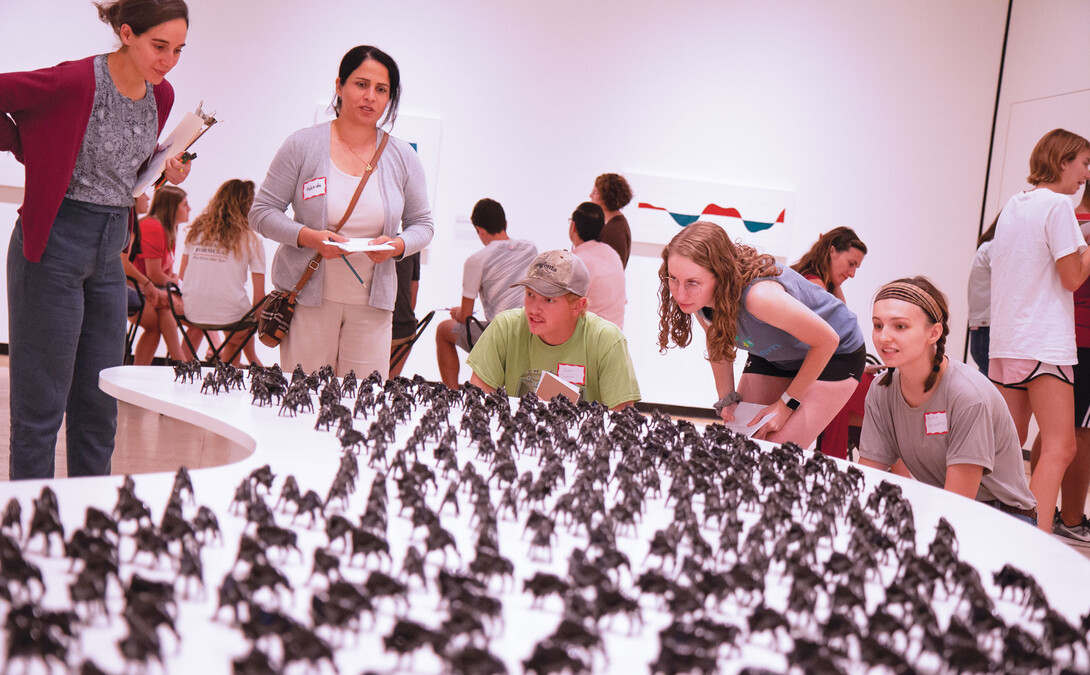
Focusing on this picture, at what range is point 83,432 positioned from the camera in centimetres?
297

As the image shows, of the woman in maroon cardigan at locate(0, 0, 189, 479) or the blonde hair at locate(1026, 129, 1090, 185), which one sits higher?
the blonde hair at locate(1026, 129, 1090, 185)

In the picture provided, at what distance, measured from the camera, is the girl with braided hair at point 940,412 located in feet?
8.94

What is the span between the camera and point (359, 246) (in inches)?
135

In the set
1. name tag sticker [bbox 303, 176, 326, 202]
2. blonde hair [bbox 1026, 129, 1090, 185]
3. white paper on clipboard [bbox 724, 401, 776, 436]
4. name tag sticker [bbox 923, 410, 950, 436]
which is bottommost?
white paper on clipboard [bbox 724, 401, 776, 436]

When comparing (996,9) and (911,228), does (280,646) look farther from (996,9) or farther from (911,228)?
(996,9)

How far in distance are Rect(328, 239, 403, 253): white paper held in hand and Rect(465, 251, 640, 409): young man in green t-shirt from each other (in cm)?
55

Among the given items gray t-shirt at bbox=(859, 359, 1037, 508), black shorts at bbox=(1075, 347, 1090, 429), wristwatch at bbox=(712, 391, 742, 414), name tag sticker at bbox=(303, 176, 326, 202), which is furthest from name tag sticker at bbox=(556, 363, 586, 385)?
black shorts at bbox=(1075, 347, 1090, 429)

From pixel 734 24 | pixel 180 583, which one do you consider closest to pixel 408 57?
pixel 734 24

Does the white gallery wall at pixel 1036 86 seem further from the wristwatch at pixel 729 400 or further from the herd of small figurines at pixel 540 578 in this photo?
the herd of small figurines at pixel 540 578

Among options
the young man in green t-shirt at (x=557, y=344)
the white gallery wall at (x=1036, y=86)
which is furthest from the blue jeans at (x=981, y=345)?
the white gallery wall at (x=1036, y=86)

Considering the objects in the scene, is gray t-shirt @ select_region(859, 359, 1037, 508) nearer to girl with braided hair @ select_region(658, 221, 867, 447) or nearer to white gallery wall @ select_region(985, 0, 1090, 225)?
girl with braided hair @ select_region(658, 221, 867, 447)

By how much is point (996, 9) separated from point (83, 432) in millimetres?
9848

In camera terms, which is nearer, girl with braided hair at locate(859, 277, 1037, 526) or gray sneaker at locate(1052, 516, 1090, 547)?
girl with braided hair at locate(859, 277, 1037, 526)

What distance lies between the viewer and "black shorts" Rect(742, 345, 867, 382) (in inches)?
134
